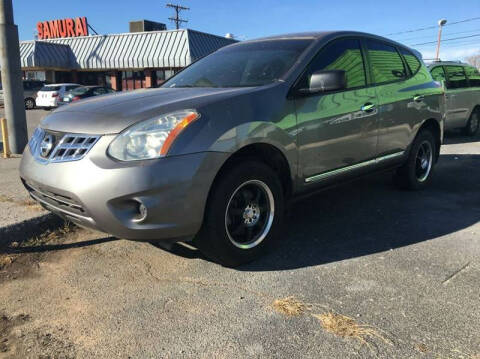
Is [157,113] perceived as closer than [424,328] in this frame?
No

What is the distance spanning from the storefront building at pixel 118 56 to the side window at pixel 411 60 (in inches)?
886

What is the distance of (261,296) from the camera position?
3021mm

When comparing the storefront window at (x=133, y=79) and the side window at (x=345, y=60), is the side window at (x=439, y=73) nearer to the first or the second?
the side window at (x=345, y=60)

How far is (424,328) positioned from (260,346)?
38.4 inches

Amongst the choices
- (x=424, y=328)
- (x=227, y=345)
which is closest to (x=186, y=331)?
(x=227, y=345)

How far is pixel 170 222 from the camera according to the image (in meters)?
2.92

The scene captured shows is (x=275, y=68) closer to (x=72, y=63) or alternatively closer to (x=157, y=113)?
(x=157, y=113)

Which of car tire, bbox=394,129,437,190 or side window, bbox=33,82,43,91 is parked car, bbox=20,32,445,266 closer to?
car tire, bbox=394,129,437,190

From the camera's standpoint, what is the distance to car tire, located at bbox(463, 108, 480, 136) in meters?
11.2

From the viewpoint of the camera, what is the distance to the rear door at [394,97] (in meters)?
4.61

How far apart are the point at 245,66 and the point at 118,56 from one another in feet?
91.9

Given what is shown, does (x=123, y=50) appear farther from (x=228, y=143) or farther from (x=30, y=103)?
(x=228, y=143)

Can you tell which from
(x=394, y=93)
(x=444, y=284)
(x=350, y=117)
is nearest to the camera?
(x=444, y=284)

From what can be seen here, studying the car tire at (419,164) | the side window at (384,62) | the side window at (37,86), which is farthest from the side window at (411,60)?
the side window at (37,86)
